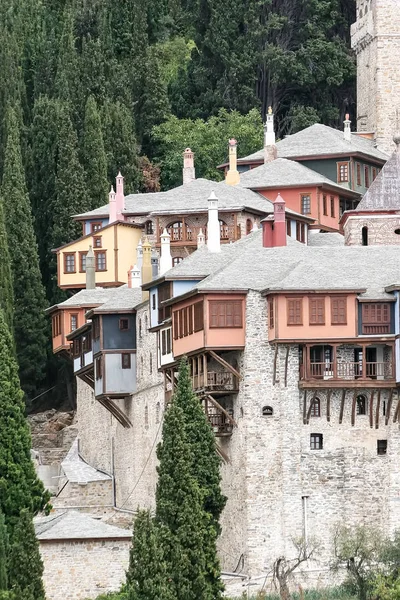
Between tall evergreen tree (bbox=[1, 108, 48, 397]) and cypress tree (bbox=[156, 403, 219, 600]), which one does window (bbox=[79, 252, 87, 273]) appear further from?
cypress tree (bbox=[156, 403, 219, 600])

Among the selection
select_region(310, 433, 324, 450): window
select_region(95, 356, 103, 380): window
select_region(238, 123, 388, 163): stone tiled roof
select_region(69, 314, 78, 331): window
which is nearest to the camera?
select_region(310, 433, 324, 450): window

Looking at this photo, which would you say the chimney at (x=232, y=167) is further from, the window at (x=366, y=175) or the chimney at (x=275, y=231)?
the chimney at (x=275, y=231)

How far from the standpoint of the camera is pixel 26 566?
82.9 meters

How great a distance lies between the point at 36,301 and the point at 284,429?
2882 cm

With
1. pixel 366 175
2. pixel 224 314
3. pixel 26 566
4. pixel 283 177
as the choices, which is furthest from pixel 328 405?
pixel 366 175

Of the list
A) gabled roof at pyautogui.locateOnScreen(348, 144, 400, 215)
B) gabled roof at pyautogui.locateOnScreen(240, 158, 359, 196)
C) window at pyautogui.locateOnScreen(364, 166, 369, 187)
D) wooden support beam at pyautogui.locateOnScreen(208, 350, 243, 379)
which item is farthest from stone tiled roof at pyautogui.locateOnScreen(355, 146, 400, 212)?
wooden support beam at pyautogui.locateOnScreen(208, 350, 243, 379)

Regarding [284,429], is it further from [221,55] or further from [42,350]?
[221,55]

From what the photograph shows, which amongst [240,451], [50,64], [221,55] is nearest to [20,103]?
[50,64]

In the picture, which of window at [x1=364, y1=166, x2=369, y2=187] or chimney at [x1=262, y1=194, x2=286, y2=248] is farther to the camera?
window at [x1=364, y1=166, x2=369, y2=187]

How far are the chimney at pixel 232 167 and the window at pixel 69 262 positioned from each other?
8.09 meters

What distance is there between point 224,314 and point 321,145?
33.7 m

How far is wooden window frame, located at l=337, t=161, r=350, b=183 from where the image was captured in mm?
119812

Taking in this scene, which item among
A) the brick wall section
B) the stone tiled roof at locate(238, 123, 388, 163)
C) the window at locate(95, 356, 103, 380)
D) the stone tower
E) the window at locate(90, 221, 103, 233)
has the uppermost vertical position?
the stone tower

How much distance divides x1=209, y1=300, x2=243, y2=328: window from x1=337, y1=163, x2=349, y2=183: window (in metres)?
31.5
